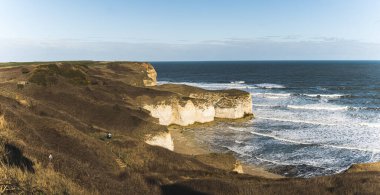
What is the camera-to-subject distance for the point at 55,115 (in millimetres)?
24375

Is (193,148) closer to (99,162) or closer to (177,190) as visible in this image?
(99,162)

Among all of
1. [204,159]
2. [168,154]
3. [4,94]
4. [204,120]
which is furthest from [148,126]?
[204,120]

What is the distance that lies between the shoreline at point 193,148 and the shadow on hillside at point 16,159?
67.1ft

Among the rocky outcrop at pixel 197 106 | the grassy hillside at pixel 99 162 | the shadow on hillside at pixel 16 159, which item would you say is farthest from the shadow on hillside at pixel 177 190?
the rocky outcrop at pixel 197 106

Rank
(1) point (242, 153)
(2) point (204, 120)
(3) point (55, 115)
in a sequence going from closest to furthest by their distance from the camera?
(3) point (55, 115)
(1) point (242, 153)
(2) point (204, 120)

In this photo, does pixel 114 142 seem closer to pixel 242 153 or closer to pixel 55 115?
pixel 55 115

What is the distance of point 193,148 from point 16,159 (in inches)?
1115

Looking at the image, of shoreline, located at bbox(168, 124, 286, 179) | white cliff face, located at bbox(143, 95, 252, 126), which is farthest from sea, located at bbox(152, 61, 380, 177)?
white cliff face, located at bbox(143, 95, 252, 126)

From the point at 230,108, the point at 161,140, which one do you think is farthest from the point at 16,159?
the point at 230,108

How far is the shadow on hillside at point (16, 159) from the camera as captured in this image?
33.0 feet

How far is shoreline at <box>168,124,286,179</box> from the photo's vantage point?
2981 centimetres

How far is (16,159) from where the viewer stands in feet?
35.3

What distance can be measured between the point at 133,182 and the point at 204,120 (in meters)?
40.9

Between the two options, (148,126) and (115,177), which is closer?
(115,177)
